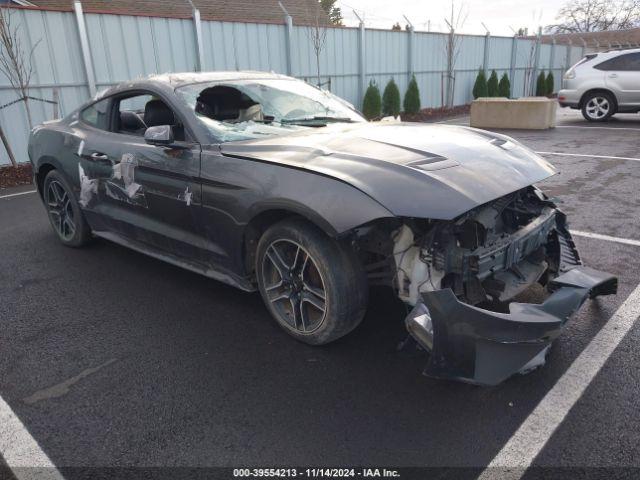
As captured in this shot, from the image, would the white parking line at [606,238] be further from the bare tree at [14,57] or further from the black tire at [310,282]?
the bare tree at [14,57]

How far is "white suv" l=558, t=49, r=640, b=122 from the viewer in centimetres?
1258

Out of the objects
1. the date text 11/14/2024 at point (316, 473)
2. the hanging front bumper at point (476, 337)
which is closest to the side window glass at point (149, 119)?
the hanging front bumper at point (476, 337)

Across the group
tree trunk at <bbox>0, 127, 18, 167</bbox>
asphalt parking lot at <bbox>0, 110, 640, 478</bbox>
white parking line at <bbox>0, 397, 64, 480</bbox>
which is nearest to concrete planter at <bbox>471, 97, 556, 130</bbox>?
asphalt parking lot at <bbox>0, 110, 640, 478</bbox>

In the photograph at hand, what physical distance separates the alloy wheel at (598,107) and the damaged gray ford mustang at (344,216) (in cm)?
1185

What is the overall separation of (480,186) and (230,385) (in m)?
1.74

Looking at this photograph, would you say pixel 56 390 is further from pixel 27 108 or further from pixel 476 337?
pixel 27 108

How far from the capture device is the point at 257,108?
396 cm

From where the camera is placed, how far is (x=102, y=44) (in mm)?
10664

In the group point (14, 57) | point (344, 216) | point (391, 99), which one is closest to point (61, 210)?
point (344, 216)

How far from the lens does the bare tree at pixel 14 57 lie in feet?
28.7

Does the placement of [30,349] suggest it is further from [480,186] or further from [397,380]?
[480,186]

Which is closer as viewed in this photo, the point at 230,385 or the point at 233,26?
the point at 230,385

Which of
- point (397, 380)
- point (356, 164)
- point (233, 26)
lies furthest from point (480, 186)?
point (233, 26)

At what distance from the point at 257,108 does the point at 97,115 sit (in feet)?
5.22
